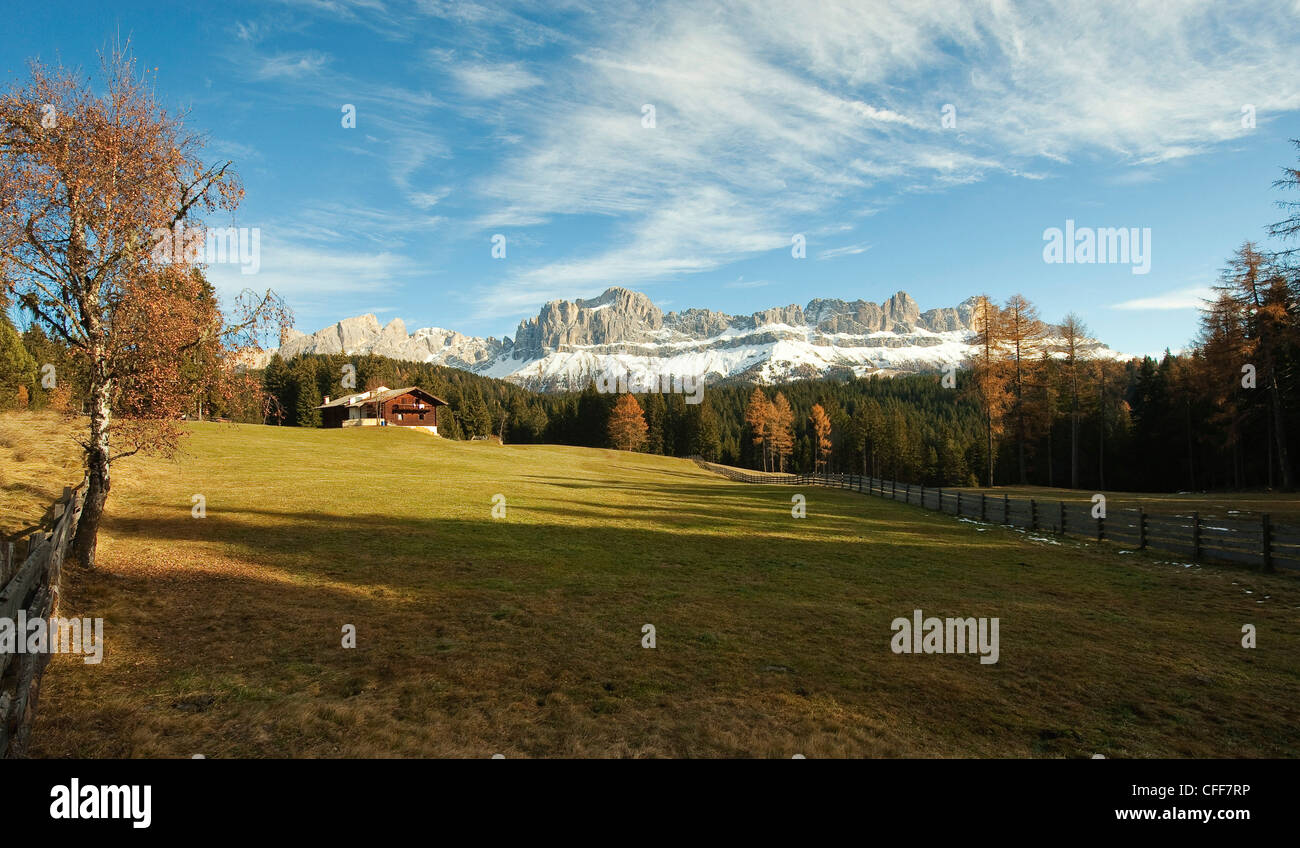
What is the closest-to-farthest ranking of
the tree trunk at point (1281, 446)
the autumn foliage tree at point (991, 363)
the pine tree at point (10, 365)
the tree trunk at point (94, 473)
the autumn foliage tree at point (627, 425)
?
1. the tree trunk at point (94, 473)
2. the tree trunk at point (1281, 446)
3. the autumn foliage tree at point (991, 363)
4. the pine tree at point (10, 365)
5. the autumn foliage tree at point (627, 425)

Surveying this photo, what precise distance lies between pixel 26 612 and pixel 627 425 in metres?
90.3

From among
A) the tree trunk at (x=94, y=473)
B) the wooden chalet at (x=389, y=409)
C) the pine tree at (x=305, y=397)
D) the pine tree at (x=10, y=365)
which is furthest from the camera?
the pine tree at (x=305, y=397)

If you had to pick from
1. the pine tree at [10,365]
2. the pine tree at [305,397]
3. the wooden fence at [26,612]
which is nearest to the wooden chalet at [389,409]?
the pine tree at [305,397]

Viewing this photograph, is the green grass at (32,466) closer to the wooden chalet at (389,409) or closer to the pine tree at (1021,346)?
the wooden chalet at (389,409)

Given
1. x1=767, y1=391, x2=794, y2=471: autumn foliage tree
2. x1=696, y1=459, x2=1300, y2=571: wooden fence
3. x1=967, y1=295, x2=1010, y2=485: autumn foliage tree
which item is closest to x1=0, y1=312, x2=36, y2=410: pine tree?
x1=696, y1=459, x2=1300, y2=571: wooden fence

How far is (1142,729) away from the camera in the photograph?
740 cm

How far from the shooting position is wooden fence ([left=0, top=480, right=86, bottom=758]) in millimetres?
5566

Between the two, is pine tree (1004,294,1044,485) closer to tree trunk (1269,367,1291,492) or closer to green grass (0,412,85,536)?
tree trunk (1269,367,1291,492)

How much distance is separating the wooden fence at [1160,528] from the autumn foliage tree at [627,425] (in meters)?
64.8

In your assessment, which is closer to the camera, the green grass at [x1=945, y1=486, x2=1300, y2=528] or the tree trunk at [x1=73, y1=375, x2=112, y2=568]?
the tree trunk at [x1=73, y1=375, x2=112, y2=568]

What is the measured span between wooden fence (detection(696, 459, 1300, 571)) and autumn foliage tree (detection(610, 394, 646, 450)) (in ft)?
213

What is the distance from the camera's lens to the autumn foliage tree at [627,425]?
97.8 meters
